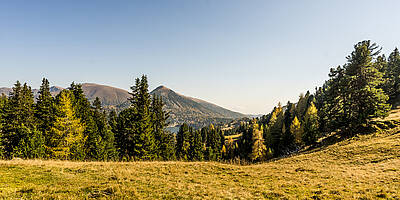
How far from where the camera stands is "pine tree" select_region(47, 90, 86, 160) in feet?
81.4

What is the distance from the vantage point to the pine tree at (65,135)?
2480 centimetres

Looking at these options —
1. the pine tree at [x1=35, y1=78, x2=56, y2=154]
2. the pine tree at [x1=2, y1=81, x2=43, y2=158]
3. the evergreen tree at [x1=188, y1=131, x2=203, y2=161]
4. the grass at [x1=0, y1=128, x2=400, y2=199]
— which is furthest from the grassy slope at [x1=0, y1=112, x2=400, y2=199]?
the evergreen tree at [x1=188, y1=131, x2=203, y2=161]

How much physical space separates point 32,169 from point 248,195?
14833mm

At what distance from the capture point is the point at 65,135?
84.5ft

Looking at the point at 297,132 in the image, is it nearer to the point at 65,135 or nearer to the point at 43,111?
the point at 65,135

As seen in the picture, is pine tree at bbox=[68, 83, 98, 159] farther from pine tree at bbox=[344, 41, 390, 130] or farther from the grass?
pine tree at bbox=[344, 41, 390, 130]

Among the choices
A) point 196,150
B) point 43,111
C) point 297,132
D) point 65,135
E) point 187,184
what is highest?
point 43,111

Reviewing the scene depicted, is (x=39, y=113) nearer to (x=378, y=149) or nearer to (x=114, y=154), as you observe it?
(x=114, y=154)

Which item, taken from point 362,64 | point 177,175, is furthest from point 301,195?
point 362,64

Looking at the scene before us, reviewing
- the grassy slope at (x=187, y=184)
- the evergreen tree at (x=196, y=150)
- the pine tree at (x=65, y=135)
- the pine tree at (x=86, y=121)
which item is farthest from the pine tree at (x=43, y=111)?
the evergreen tree at (x=196, y=150)

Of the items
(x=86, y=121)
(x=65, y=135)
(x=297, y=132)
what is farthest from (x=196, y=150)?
(x=65, y=135)

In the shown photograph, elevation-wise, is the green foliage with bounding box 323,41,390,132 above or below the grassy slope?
above

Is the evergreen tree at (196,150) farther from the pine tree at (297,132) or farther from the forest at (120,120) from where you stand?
the pine tree at (297,132)

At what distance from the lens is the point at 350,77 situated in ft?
95.6
